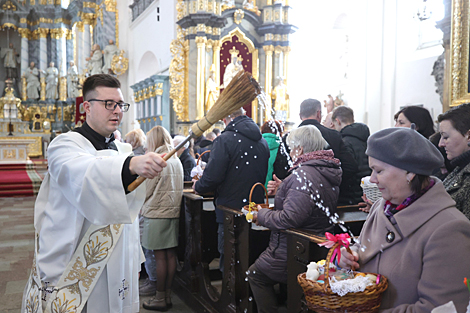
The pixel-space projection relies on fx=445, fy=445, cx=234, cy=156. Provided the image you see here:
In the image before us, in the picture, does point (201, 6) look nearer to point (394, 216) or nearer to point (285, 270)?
point (285, 270)

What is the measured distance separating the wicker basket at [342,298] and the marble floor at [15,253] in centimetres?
268

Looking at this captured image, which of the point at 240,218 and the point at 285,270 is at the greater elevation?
the point at 240,218

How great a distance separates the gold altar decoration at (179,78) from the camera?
12.2 meters

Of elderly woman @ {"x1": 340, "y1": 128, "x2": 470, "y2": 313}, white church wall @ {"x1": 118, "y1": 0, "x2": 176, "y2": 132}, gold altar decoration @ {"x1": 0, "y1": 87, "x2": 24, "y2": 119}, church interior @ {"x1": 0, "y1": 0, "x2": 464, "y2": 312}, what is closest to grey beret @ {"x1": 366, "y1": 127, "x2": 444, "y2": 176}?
elderly woman @ {"x1": 340, "y1": 128, "x2": 470, "y2": 313}

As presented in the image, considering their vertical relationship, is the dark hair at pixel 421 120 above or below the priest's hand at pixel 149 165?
above

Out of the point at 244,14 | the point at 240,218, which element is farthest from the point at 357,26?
the point at 240,218

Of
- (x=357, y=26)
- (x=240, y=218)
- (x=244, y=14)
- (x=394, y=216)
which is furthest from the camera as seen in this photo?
(x=244, y=14)

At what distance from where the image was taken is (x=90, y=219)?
5.74 ft

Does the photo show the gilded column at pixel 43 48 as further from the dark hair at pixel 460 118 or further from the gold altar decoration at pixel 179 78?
the dark hair at pixel 460 118

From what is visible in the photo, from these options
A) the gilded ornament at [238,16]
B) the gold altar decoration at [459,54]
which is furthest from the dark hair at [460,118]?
the gilded ornament at [238,16]

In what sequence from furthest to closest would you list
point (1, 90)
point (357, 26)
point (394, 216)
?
point (1, 90) → point (357, 26) → point (394, 216)

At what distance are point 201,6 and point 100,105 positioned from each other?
1054 centimetres

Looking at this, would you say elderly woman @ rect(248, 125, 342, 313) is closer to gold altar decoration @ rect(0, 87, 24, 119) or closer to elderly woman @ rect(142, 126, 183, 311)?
elderly woman @ rect(142, 126, 183, 311)

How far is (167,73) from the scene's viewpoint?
13.7m
